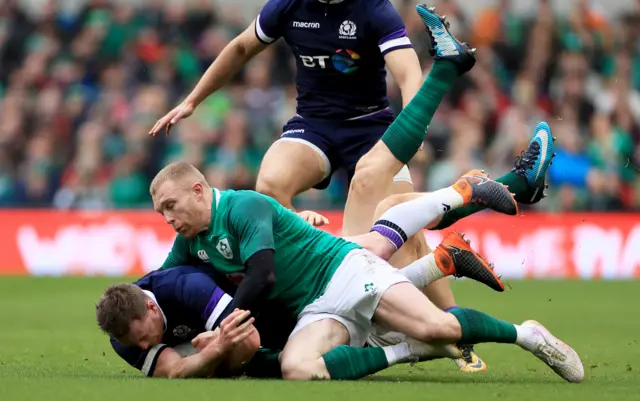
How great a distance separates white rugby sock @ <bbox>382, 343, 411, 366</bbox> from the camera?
6.61m

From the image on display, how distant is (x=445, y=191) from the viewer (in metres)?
7.27

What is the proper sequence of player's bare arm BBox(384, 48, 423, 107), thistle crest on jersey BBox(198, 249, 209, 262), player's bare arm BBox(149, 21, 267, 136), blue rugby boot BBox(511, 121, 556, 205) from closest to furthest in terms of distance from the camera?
thistle crest on jersey BBox(198, 249, 209, 262)
blue rugby boot BBox(511, 121, 556, 205)
player's bare arm BBox(384, 48, 423, 107)
player's bare arm BBox(149, 21, 267, 136)

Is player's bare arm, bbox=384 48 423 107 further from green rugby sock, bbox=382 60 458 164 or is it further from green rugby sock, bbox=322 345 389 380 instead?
green rugby sock, bbox=322 345 389 380

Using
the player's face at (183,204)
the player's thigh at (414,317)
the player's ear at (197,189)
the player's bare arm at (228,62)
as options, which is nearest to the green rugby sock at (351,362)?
the player's thigh at (414,317)

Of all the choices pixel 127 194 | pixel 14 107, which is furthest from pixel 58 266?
pixel 14 107

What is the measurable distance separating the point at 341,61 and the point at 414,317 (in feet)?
8.41

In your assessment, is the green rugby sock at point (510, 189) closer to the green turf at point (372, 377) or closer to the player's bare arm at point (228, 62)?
the green turf at point (372, 377)

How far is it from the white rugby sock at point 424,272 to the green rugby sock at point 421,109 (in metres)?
0.83

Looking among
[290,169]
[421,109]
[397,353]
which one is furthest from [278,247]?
[290,169]

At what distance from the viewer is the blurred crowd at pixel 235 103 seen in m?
15.8

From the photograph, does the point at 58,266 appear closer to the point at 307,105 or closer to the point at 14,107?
the point at 14,107

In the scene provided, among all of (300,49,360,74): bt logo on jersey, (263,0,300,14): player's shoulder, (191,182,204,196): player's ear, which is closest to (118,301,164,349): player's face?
(191,182,204,196): player's ear

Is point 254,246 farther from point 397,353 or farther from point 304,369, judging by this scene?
point 397,353

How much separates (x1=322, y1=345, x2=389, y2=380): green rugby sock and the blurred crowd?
8.96m
